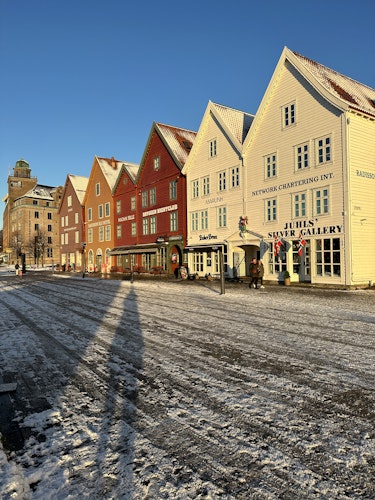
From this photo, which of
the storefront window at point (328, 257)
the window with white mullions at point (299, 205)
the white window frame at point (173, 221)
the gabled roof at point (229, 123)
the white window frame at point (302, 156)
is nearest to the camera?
the storefront window at point (328, 257)

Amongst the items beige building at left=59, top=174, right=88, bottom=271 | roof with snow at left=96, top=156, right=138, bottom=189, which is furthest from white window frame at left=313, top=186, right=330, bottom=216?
beige building at left=59, top=174, right=88, bottom=271

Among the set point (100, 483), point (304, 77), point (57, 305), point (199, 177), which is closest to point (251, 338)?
point (100, 483)

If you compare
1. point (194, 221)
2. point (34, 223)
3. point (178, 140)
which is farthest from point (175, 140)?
point (34, 223)

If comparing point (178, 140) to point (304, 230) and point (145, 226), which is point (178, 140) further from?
point (304, 230)

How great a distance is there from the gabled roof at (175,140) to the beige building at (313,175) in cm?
904

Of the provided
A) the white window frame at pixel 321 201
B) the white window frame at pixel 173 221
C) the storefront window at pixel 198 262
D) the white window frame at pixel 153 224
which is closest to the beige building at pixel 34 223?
the white window frame at pixel 153 224

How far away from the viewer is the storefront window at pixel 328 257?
18.8 metres

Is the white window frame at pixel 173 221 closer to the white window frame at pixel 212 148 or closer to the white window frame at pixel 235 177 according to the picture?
the white window frame at pixel 212 148

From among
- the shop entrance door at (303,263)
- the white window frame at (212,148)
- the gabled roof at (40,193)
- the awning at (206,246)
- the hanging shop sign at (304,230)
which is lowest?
the shop entrance door at (303,263)

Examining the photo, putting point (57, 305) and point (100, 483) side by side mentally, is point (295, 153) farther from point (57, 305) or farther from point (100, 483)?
point (100, 483)

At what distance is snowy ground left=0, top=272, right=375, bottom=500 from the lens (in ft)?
9.02

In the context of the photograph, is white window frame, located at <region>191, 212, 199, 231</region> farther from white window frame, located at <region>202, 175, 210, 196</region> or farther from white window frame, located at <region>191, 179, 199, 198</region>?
white window frame, located at <region>202, 175, 210, 196</region>

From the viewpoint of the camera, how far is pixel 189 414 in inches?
152

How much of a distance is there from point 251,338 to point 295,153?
1677 cm
